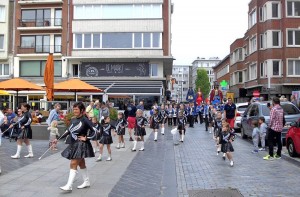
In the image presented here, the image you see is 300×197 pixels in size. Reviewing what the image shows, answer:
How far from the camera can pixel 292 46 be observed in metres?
A: 39.4

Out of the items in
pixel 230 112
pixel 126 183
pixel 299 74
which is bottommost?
pixel 126 183

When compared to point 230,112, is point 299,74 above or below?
above

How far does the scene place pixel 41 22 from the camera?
41.7 meters

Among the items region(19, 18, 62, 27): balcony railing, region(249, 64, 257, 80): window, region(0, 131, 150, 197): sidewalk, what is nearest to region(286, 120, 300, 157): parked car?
region(0, 131, 150, 197): sidewalk

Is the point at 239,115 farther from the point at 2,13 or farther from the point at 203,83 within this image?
the point at 203,83

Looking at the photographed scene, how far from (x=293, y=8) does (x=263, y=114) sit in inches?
1059

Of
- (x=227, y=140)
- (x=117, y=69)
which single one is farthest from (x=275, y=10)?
(x=227, y=140)

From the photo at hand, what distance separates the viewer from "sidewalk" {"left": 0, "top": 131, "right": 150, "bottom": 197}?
7.67 meters

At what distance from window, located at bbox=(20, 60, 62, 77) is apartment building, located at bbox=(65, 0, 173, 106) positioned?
1.31 meters

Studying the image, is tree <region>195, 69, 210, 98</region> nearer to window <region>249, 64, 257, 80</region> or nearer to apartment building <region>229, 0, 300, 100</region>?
window <region>249, 64, 257, 80</region>

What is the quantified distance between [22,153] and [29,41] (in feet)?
100

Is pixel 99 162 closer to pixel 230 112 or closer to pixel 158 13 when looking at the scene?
pixel 230 112

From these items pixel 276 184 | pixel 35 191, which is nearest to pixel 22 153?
pixel 35 191

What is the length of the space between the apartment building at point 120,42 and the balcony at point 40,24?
210cm
